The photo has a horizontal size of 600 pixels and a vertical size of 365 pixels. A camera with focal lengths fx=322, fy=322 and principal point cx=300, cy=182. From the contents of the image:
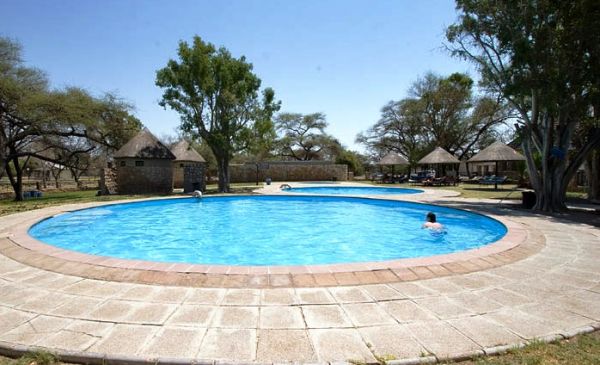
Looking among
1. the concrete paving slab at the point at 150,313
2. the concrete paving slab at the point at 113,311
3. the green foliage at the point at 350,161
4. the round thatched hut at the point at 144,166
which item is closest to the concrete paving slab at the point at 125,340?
the concrete paving slab at the point at 150,313

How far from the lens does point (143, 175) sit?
20062mm

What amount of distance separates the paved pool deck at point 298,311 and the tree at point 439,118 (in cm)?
3117

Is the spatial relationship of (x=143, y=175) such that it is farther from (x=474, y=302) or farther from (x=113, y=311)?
(x=474, y=302)

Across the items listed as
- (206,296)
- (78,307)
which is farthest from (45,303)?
Result: (206,296)

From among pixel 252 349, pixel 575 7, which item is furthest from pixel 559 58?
pixel 252 349

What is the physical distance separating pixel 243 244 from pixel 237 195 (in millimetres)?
9092

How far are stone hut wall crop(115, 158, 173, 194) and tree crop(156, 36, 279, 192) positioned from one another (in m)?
2.92

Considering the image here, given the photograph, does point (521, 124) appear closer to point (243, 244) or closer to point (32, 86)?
point (243, 244)

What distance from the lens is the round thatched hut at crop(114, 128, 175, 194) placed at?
19688 mm

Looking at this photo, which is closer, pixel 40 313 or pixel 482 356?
pixel 482 356

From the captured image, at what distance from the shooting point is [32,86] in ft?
62.5

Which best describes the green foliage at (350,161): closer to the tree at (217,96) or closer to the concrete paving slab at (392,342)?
the tree at (217,96)

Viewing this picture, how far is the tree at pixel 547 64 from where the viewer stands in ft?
33.9

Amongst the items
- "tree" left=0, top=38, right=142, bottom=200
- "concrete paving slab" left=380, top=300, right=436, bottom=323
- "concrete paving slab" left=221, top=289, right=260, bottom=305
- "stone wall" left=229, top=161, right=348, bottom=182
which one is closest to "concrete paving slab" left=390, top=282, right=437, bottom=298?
"concrete paving slab" left=380, top=300, right=436, bottom=323
